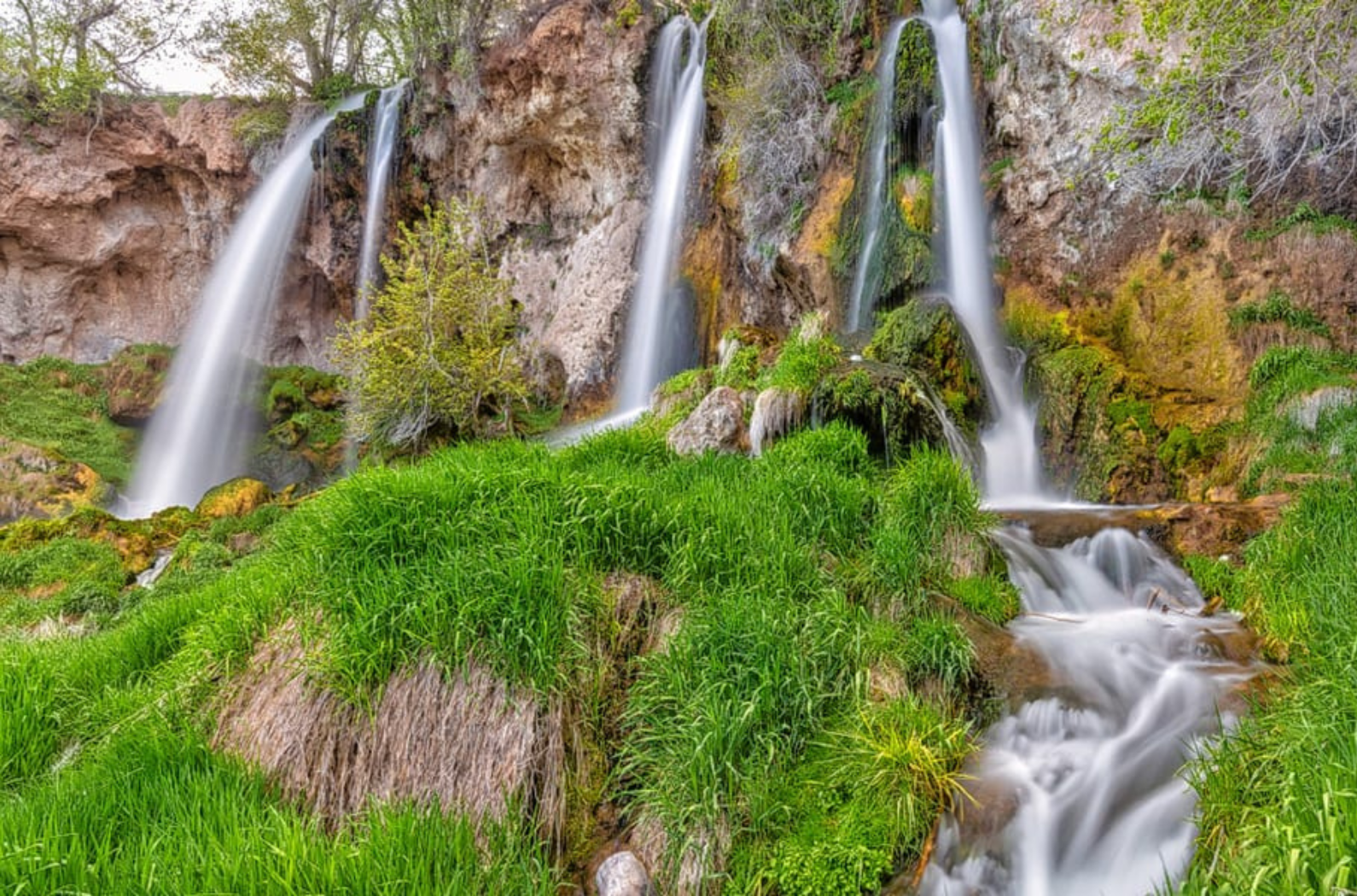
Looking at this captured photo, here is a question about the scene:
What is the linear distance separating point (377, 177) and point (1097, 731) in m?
21.4

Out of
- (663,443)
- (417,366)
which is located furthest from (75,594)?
(663,443)

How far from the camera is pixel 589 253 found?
57.1 ft

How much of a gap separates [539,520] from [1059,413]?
22.5 ft

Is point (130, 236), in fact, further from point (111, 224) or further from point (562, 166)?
point (562, 166)

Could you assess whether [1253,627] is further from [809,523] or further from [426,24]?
[426,24]

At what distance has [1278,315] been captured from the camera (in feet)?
25.6

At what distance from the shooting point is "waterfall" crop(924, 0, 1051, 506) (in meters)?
8.02

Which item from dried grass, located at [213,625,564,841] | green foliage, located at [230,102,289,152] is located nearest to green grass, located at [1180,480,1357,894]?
dried grass, located at [213,625,564,841]

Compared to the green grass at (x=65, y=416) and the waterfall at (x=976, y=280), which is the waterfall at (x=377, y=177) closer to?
the green grass at (x=65, y=416)

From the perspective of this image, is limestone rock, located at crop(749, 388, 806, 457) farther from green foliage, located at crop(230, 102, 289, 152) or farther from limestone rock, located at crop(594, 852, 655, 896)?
green foliage, located at crop(230, 102, 289, 152)

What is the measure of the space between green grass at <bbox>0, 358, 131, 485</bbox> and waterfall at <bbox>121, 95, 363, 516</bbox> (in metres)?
0.67

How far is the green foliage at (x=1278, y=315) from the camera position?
7641mm

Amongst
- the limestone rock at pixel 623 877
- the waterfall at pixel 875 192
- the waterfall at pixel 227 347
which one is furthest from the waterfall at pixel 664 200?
the limestone rock at pixel 623 877

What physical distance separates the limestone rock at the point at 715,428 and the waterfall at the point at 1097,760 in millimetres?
3289
